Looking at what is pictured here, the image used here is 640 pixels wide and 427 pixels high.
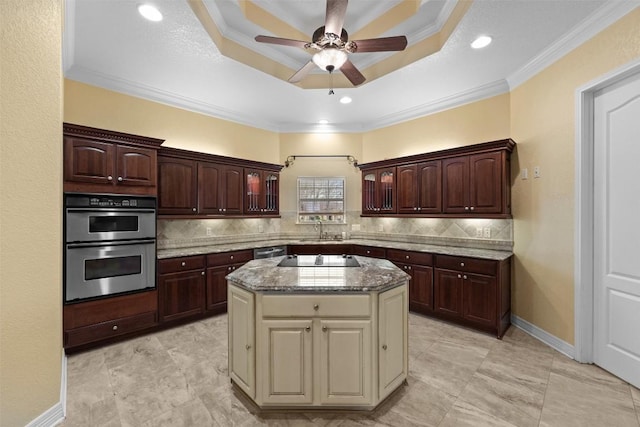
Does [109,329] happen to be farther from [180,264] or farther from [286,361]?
[286,361]

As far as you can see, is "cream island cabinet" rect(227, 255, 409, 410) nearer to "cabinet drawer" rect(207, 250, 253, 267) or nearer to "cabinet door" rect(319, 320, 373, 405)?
"cabinet door" rect(319, 320, 373, 405)

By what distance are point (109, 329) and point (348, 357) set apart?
270 centimetres

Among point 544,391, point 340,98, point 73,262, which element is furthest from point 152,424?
point 340,98

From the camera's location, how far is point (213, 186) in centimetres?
408

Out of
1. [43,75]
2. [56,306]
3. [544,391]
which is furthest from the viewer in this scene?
[544,391]

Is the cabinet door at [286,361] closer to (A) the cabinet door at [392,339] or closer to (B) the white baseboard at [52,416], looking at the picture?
(A) the cabinet door at [392,339]

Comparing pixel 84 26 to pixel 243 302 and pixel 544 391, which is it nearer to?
pixel 243 302

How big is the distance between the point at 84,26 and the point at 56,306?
248cm

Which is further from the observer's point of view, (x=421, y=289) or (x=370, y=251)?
(x=370, y=251)

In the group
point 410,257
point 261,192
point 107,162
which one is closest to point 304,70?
point 107,162

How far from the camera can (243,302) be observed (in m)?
1.97

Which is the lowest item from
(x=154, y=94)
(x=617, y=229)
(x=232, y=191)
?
(x=617, y=229)

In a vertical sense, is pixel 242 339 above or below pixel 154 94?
below

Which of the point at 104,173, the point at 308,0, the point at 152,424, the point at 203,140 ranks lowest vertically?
the point at 152,424
